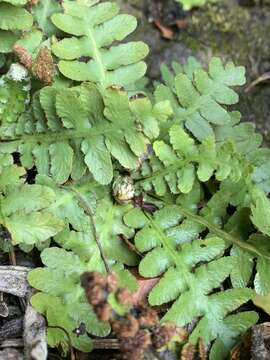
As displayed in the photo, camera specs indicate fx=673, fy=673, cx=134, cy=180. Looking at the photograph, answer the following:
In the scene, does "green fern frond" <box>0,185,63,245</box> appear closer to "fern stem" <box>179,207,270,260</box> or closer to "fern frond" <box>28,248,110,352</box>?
"fern frond" <box>28,248,110,352</box>

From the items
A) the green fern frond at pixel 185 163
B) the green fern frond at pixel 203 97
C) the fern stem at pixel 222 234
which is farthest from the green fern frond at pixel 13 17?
the fern stem at pixel 222 234

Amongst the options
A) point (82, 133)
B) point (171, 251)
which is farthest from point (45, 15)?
point (171, 251)

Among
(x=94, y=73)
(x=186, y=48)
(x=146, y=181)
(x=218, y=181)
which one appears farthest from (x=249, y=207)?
(x=186, y=48)

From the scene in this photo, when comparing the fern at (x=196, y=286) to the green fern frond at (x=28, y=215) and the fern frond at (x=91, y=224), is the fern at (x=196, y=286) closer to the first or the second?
the fern frond at (x=91, y=224)

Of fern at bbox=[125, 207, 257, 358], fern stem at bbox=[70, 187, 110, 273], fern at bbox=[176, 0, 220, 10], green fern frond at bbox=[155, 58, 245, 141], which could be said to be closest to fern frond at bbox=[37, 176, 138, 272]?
fern stem at bbox=[70, 187, 110, 273]

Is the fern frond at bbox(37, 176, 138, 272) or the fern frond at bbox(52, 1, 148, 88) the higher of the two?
the fern frond at bbox(52, 1, 148, 88)

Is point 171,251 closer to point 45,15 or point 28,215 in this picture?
point 28,215

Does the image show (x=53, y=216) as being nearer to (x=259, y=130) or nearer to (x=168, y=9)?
(x=259, y=130)

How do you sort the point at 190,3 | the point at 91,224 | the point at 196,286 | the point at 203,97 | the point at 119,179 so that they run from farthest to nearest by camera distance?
the point at 190,3 < the point at 203,97 < the point at 119,179 < the point at 91,224 < the point at 196,286
